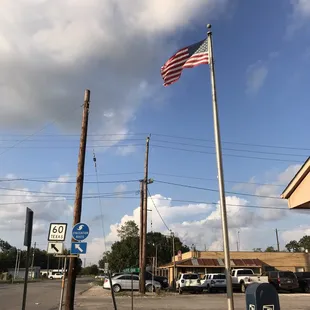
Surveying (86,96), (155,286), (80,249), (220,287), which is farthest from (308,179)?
(220,287)

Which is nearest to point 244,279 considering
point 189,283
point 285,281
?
point 285,281

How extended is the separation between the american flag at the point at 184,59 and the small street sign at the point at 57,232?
5920 mm

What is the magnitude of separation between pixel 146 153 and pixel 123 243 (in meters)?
62.0

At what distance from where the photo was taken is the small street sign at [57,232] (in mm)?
13570

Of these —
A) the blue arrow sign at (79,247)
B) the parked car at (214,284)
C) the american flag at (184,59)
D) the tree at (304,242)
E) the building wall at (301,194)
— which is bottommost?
the parked car at (214,284)

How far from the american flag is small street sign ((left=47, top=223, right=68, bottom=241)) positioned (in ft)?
19.4

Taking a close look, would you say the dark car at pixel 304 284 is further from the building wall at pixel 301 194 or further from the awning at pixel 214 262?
the building wall at pixel 301 194

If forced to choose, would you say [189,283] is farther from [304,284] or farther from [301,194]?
[301,194]

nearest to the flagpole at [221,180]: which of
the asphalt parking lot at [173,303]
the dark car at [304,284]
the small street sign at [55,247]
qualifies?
the small street sign at [55,247]

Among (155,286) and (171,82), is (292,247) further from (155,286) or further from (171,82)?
(171,82)

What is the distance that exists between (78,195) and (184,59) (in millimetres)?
7001

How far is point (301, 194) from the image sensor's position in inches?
495

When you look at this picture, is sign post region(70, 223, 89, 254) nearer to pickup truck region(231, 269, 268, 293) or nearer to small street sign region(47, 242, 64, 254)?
small street sign region(47, 242, 64, 254)

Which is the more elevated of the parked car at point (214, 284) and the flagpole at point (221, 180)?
the flagpole at point (221, 180)
